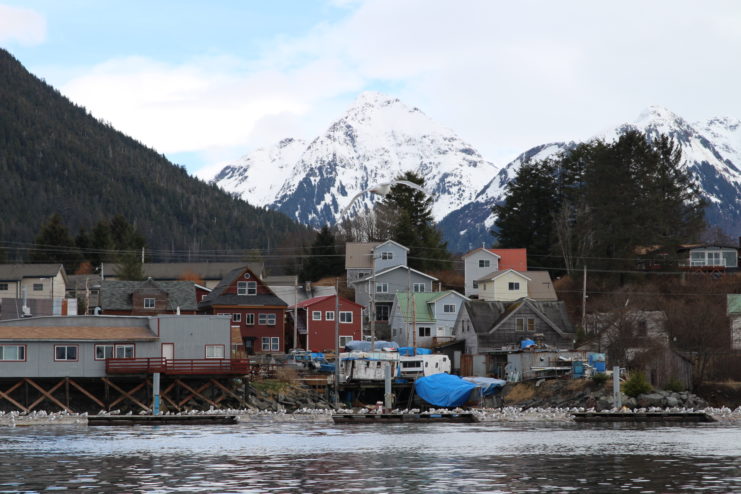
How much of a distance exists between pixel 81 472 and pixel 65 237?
127617mm

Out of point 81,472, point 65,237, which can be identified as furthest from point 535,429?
point 65,237

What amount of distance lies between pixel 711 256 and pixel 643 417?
56.3 metres

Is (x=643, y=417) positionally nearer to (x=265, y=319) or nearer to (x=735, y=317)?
(x=735, y=317)

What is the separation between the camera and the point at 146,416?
67188 millimetres

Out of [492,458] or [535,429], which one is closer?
[492,458]

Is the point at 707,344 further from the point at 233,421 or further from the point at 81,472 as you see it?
the point at 81,472

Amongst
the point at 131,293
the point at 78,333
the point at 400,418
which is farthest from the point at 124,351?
the point at 131,293

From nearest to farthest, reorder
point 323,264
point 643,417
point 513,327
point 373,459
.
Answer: point 373,459 < point 643,417 < point 513,327 < point 323,264

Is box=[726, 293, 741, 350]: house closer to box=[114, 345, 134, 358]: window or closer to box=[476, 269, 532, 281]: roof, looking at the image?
box=[476, 269, 532, 281]: roof

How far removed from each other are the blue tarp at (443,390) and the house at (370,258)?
4102 cm

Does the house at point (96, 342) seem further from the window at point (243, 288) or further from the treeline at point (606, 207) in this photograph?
the treeline at point (606, 207)

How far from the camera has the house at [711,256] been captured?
4685 inches

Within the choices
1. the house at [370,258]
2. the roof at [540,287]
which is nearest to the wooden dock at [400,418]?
the roof at [540,287]

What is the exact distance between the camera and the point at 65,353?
7600 centimetres
